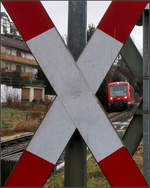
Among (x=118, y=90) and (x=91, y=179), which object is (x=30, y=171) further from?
(x=118, y=90)

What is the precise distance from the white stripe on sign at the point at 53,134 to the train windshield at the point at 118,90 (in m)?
19.9

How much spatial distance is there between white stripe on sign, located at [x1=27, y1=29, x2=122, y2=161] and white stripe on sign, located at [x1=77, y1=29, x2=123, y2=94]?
0.05 m

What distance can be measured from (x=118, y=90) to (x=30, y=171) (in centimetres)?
2034

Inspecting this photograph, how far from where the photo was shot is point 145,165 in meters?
1.31

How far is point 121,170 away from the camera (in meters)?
1.12

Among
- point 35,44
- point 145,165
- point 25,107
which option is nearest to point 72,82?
point 35,44

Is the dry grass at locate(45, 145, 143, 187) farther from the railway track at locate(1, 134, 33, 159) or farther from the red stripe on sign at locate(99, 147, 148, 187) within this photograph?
the red stripe on sign at locate(99, 147, 148, 187)

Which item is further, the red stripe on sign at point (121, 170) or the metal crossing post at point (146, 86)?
the metal crossing post at point (146, 86)

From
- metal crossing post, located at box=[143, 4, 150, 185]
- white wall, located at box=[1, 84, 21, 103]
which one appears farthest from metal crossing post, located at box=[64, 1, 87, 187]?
white wall, located at box=[1, 84, 21, 103]

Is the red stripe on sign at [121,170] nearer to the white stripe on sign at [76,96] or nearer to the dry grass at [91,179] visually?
the white stripe on sign at [76,96]

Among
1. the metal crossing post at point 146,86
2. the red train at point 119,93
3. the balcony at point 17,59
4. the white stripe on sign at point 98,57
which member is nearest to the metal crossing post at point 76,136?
the white stripe on sign at point 98,57

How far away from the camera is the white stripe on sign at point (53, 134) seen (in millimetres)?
1108

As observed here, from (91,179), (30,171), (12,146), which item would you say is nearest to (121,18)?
(30,171)

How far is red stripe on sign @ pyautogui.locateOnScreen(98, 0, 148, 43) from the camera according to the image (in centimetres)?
112
